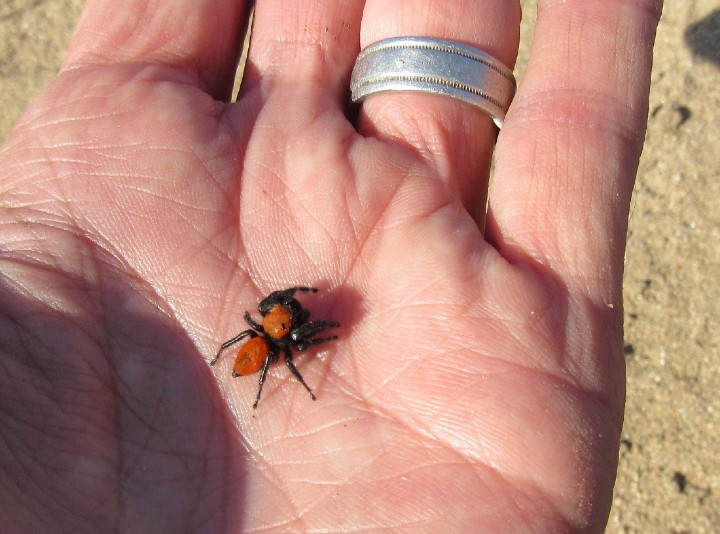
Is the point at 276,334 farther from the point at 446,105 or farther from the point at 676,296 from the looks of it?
the point at 676,296

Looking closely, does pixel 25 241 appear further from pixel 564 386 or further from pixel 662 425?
pixel 662 425

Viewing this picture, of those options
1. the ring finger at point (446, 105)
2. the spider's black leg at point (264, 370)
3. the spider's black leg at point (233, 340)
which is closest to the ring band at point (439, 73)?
the ring finger at point (446, 105)

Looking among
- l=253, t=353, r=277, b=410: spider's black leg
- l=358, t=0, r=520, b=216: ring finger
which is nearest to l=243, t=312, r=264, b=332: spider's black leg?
l=253, t=353, r=277, b=410: spider's black leg

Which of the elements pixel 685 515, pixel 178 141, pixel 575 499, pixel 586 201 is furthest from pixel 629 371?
pixel 178 141

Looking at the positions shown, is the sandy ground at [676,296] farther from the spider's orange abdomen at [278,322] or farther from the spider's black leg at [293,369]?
the spider's orange abdomen at [278,322]

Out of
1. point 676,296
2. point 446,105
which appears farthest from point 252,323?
point 676,296

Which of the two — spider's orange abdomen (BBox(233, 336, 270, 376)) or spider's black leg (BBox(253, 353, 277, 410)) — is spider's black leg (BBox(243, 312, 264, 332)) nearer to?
spider's orange abdomen (BBox(233, 336, 270, 376))
